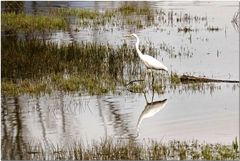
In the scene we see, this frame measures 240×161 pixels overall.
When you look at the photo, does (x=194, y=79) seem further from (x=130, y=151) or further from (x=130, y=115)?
(x=130, y=151)

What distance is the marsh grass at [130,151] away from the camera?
8438 millimetres

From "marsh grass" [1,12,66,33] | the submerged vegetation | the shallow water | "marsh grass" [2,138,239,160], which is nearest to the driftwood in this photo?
the submerged vegetation

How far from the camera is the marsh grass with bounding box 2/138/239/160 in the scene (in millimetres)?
8438

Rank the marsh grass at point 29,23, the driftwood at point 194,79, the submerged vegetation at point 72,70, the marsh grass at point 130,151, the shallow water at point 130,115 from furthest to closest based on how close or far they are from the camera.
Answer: the marsh grass at point 29,23 → the driftwood at point 194,79 → the submerged vegetation at point 72,70 → the shallow water at point 130,115 → the marsh grass at point 130,151

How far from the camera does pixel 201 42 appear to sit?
22.9 metres

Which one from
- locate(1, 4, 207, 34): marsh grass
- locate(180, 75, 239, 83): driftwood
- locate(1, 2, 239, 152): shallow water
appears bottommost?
locate(1, 2, 239, 152): shallow water

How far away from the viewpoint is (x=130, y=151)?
8664 millimetres

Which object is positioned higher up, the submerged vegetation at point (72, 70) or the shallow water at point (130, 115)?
the submerged vegetation at point (72, 70)

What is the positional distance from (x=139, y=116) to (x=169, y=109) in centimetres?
81

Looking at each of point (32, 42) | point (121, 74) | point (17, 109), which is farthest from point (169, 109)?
point (32, 42)

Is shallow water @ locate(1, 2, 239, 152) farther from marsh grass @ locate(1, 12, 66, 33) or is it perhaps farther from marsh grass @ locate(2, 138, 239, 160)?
marsh grass @ locate(1, 12, 66, 33)

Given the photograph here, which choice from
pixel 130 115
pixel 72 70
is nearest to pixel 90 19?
pixel 72 70

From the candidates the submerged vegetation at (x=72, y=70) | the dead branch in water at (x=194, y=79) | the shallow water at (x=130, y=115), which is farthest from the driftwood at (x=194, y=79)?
the shallow water at (x=130, y=115)

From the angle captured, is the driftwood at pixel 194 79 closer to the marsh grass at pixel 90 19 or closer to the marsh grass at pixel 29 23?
the marsh grass at pixel 90 19
